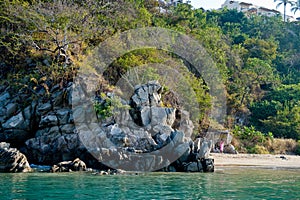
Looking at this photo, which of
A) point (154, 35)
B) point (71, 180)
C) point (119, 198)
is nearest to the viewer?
point (119, 198)

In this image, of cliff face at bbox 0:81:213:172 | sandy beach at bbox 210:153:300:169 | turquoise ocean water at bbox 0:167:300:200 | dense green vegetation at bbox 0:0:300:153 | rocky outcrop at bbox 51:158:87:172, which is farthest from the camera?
sandy beach at bbox 210:153:300:169

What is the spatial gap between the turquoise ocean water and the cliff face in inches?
81.4

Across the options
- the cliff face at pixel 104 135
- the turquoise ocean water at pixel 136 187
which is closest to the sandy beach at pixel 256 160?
the cliff face at pixel 104 135

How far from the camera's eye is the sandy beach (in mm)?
22516

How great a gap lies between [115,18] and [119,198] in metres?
18.3

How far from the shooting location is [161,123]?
19.3 meters

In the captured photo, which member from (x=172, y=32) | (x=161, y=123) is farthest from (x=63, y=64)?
(x=172, y=32)

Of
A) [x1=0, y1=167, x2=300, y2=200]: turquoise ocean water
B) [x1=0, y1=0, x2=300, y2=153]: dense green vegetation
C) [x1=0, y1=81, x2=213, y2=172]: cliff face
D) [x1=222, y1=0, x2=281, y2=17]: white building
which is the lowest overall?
[x1=0, y1=167, x2=300, y2=200]: turquoise ocean water

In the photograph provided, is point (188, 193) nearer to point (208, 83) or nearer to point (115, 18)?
point (115, 18)

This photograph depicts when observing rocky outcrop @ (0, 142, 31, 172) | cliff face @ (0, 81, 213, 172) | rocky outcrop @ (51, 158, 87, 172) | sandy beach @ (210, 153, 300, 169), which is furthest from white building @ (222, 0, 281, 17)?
rocky outcrop @ (0, 142, 31, 172)

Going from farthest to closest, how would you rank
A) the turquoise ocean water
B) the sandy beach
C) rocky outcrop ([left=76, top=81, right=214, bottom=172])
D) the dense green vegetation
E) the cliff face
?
the sandy beach → the dense green vegetation → the cliff face → rocky outcrop ([left=76, top=81, right=214, bottom=172]) → the turquoise ocean water

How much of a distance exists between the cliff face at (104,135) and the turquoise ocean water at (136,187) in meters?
2.07

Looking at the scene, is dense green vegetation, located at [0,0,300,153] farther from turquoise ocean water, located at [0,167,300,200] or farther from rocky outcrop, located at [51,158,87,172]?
turquoise ocean water, located at [0,167,300,200]

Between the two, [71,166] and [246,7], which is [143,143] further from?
[246,7]
